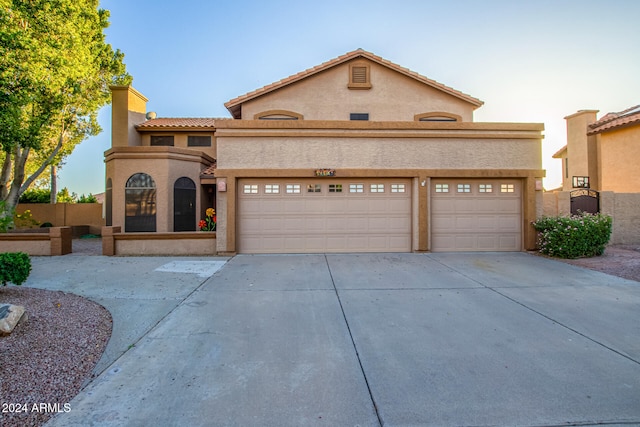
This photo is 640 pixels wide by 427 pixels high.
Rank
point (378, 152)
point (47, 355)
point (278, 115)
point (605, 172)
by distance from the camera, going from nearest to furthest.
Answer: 1. point (47, 355)
2. point (378, 152)
3. point (278, 115)
4. point (605, 172)

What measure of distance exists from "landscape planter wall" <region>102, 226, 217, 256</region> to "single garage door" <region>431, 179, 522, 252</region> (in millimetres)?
7681

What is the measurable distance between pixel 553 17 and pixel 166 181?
644 inches

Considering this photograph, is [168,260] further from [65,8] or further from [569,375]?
[65,8]

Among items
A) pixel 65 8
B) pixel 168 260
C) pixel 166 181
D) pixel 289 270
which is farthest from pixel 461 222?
pixel 65 8

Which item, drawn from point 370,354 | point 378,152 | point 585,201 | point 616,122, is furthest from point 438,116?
point 370,354

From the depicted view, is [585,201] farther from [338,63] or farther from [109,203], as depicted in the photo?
[109,203]

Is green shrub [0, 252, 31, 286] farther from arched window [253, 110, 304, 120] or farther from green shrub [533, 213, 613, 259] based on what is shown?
green shrub [533, 213, 613, 259]

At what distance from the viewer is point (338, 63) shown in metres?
14.2

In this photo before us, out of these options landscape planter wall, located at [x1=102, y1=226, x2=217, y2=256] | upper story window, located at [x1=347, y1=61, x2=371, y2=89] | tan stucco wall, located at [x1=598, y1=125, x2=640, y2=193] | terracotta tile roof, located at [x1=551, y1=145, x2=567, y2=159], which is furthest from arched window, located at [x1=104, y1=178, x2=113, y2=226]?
terracotta tile roof, located at [x1=551, y1=145, x2=567, y2=159]

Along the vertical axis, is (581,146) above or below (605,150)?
above

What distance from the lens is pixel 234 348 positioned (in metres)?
4.00

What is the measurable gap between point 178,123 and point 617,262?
19903mm

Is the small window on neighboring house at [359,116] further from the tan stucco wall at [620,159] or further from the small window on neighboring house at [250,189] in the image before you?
the tan stucco wall at [620,159]

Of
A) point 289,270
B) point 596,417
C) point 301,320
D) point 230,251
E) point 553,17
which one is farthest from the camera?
point 553,17
